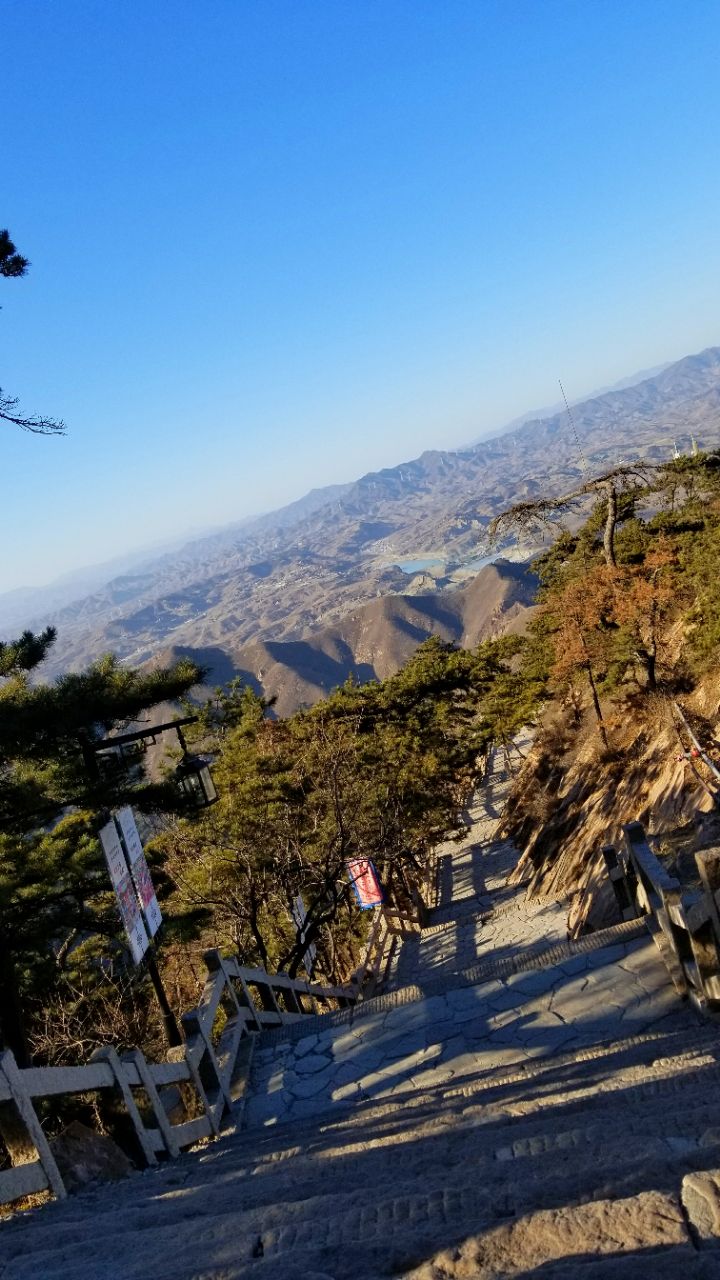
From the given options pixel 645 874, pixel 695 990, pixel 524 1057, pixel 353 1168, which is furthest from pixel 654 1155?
pixel 645 874

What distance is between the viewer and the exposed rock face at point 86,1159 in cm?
436

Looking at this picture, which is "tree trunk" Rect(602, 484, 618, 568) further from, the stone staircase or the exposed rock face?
the exposed rock face

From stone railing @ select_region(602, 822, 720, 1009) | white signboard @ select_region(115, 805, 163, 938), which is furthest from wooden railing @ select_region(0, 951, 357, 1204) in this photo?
stone railing @ select_region(602, 822, 720, 1009)

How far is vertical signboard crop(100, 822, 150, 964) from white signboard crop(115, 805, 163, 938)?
0.34 ft

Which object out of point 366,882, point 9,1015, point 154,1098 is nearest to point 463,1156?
point 154,1098

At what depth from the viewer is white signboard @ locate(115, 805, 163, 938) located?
7770mm

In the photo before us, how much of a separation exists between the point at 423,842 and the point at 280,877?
777cm

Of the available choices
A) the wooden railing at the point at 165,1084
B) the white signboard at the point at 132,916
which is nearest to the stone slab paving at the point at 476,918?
the wooden railing at the point at 165,1084

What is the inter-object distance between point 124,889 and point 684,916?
5.00 metres

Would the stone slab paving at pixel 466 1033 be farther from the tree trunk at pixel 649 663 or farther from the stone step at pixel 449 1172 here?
A: the tree trunk at pixel 649 663

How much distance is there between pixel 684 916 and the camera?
16.2ft

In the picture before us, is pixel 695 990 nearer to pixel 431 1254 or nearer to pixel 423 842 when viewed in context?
pixel 431 1254

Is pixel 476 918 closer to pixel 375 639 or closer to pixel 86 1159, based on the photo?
pixel 86 1159

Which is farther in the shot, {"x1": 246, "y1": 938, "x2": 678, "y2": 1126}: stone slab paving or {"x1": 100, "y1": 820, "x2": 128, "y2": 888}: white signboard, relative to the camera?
{"x1": 100, "y1": 820, "x2": 128, "y2": 888}: white signboard
